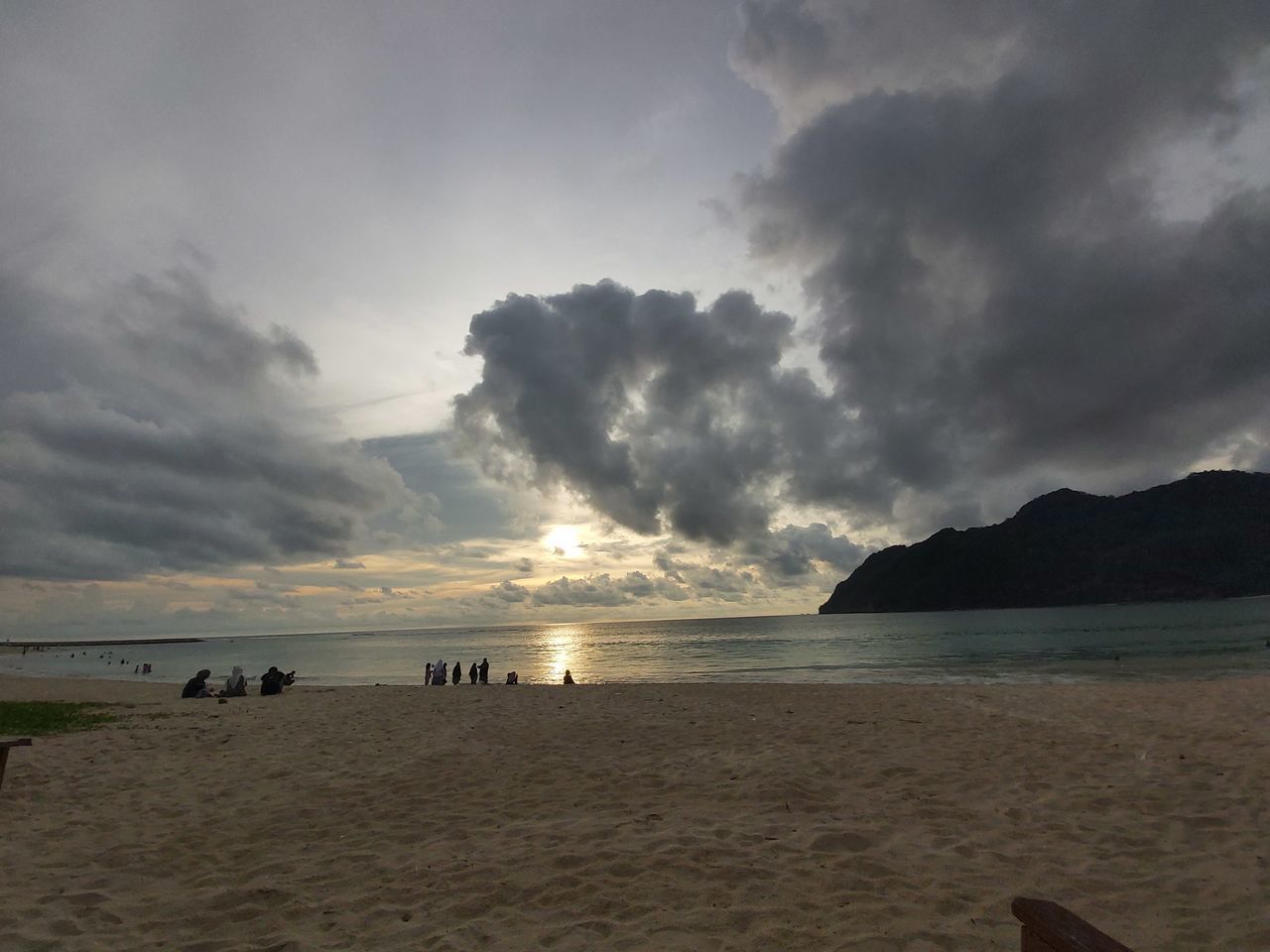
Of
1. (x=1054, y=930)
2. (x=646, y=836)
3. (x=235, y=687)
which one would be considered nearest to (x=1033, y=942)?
(x=1054, y=930)

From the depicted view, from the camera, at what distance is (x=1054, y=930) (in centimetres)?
223

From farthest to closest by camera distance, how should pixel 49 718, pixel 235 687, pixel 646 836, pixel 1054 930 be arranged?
pixel 235 687 → pixel 49 718 → pixel 646 836 → pixel 1054 930

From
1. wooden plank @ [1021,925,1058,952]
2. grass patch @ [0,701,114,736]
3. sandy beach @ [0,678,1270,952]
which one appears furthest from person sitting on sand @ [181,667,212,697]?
wooden plank @ [1021,925,1058,952]

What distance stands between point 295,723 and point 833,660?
43.4 m

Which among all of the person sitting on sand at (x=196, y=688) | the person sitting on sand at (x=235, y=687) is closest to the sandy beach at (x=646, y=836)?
the person sitting on sand at (x=235, y=687)

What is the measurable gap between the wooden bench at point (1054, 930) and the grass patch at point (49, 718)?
21.0 meters

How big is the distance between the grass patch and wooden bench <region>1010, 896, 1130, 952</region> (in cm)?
2103

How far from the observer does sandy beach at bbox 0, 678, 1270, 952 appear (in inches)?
221

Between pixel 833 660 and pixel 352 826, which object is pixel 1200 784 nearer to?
pixel 352 826

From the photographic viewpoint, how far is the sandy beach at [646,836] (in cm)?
562

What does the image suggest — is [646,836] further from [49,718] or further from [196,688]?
[196,688]

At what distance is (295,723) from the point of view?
1733cm

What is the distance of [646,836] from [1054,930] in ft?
20.3

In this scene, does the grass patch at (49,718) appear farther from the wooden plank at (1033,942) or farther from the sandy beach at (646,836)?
the wooden plank at (1033,942)
